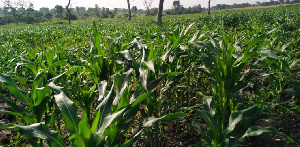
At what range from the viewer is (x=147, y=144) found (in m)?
1.89

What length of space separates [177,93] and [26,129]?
1.62m

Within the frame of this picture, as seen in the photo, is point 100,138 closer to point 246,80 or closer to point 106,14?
point 246,80

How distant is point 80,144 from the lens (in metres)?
0.92

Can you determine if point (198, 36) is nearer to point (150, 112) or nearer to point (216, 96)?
point (216, 96)

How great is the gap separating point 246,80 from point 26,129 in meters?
1.63

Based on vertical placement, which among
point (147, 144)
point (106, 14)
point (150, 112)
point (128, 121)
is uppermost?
point (106, 14)

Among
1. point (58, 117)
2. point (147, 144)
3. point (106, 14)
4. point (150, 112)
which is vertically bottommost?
point (147, 144)

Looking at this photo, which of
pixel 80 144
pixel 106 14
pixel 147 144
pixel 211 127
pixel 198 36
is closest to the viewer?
pixel 80 144

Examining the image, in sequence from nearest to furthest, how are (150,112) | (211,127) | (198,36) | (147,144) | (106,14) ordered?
1. (211,127)
2. (150,112)
3. (147,144)
4. (198,36)
5. (106,14)

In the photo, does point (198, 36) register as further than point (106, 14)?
No

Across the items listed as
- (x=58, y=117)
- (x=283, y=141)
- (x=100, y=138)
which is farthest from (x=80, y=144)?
(x=283, y=141)

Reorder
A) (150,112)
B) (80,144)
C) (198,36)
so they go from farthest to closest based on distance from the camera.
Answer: (198,36) → (150,112) → (80,144)

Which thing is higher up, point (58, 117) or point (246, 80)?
point (246, 80)

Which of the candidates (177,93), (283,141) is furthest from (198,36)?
(283,141)
